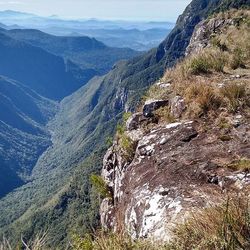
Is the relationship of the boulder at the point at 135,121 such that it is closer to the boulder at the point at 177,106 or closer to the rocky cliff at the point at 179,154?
the rocky cliff at the point at 179,154

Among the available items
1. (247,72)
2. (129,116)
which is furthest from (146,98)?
(247,72)

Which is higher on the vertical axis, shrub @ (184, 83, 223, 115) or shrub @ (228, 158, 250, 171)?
shrub @ (184, 83, 223, 115)

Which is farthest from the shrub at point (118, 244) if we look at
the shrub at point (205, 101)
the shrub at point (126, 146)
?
the shrub at point (205, 101)

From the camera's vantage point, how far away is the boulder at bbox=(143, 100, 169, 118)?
36.1ft

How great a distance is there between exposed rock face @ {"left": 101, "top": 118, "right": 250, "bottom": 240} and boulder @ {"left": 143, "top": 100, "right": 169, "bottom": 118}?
99 centimetres

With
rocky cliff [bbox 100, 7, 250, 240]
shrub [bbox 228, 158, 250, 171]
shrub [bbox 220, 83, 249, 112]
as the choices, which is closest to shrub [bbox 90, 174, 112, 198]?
rocky cliff [bbox 100, 7, 250, 240]

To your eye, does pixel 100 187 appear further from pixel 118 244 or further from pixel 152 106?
pixel 118 244

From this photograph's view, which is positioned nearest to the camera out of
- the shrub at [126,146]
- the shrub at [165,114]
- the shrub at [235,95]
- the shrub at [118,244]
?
the shrub at [118,244]

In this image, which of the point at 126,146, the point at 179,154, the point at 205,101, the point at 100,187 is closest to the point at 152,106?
the point at 126,146

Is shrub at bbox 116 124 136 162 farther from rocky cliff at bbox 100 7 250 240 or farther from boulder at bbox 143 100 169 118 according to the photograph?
boulder at bbox 143 100 169 118

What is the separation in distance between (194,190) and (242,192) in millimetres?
913

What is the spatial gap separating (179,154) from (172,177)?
930mm

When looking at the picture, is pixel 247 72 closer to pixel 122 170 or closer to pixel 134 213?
pixel 122 170

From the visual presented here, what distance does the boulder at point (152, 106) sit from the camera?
1102 centimetres
